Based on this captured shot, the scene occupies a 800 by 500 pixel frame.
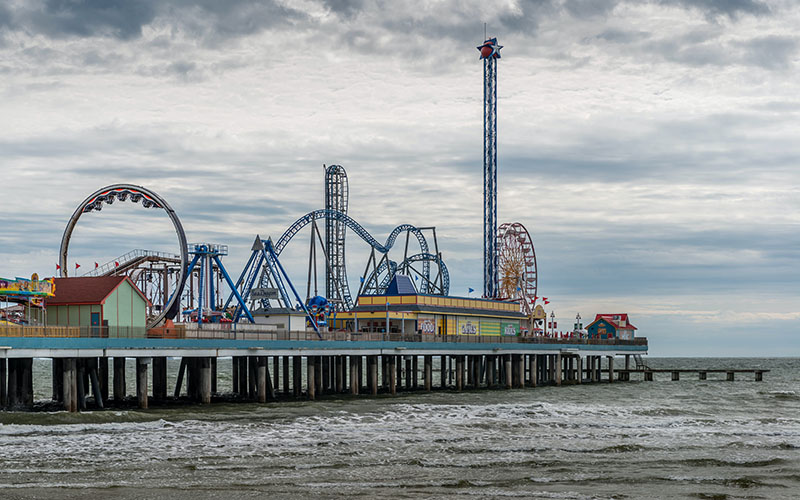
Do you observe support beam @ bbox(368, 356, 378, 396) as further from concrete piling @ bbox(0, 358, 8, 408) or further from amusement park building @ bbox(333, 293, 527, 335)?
concrete piling @ bbox(0, 358, 8, 408)

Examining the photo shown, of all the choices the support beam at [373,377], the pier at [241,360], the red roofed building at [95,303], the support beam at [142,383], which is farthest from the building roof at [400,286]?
the support beam at [142,383]

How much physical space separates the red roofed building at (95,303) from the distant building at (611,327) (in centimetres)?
6200

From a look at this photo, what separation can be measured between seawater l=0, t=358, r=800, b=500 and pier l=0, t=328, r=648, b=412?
2695 millimetres

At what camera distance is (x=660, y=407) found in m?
54.1

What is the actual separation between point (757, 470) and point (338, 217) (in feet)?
196

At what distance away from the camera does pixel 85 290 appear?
50.8 meters

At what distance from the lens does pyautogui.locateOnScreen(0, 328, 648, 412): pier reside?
142ft

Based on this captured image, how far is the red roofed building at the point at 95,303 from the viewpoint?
49.7m

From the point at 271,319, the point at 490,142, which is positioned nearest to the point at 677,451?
the point at 271,319

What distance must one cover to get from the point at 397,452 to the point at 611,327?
7366 cm

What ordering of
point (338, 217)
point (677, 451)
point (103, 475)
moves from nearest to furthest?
point (103, 475) → point (677, 451) → point (338, 217)

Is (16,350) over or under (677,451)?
over

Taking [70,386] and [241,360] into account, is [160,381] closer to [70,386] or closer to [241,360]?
[241,360]

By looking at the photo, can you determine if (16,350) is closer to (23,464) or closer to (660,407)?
(23,464)
